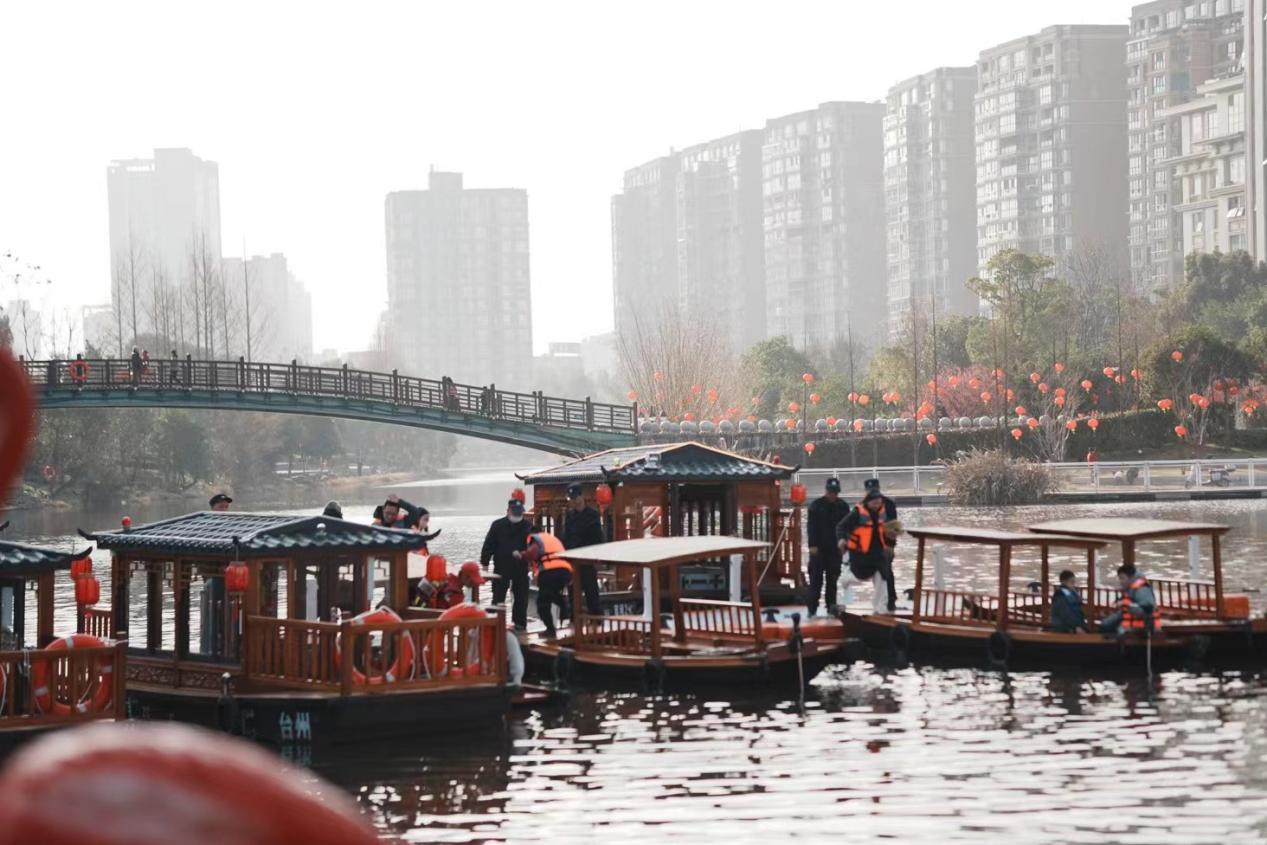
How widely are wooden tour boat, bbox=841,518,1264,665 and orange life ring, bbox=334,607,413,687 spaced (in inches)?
220

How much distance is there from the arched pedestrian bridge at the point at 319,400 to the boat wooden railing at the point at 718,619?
28.5 metres

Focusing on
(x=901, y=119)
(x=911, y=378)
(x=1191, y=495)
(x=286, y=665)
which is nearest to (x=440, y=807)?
(x=286, y=665)

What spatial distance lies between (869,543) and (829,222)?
117248 millimetres

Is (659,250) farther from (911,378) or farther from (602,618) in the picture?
(602,618)

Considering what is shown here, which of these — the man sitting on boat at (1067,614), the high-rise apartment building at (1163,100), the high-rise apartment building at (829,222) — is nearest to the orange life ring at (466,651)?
the man sitting on boat at (1067,614)

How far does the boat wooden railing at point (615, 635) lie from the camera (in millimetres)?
17938

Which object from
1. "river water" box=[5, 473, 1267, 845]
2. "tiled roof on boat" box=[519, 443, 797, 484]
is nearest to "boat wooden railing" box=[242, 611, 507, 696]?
"river water" box=[5, 473, 1267, 845]

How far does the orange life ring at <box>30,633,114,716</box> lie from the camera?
13320mm

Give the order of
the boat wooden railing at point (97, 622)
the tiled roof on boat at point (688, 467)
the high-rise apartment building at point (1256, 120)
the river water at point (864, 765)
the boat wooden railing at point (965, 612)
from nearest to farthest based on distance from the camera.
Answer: the river water at point (864, 765) → the boat wooden railing at point (97, 622) → the boat wooden railing at point (965, 612) → the tiled roof on boat at point (688, 467) → the high-rise apartment building at point (1256, 120)

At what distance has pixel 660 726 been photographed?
15.6 meters

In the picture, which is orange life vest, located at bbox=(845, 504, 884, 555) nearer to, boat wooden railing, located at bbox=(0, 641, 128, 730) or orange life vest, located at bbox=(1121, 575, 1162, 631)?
orange life vest, located at bbox=(1121, 575, 1162, 631)

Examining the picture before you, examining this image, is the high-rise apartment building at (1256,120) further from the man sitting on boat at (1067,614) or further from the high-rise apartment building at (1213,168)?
the man sitting on boat at (1067,614)

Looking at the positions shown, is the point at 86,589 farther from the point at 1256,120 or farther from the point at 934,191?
the point at 934,191

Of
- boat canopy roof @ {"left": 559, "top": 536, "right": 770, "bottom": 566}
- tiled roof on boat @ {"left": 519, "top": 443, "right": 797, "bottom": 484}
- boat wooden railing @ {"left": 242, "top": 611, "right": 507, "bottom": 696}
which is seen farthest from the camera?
tiled roof on boat @ {"left": 519, "top": 443, "right": 797, "bottom": 484}
